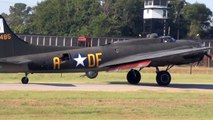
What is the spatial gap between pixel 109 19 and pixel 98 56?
10806 centimetres

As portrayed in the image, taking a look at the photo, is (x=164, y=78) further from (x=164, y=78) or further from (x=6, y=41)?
(x=6, y=41)

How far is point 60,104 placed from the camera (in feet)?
77.7

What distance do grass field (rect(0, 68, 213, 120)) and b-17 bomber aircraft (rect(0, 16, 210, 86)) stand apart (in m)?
4.94

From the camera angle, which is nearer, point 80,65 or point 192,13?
point 80,65

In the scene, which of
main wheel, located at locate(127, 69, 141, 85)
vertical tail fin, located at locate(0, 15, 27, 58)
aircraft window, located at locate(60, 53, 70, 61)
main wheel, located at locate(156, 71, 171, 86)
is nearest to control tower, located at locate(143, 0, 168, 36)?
main wheel, located at locate(127, 69, 141, 85)

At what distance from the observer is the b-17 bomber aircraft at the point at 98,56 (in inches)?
1283

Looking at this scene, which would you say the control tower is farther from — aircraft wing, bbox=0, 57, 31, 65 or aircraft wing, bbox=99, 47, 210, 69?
aircraft wing, bbox=0, 57, 31, 65

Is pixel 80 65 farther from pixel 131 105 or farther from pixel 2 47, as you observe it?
pixel 131 105

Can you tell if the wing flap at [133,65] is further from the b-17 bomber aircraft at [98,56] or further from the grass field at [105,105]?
the grass field at [105,105]

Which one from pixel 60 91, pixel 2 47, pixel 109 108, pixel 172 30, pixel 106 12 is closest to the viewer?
pixel 109 108

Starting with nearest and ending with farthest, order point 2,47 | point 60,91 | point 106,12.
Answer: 1. point 60,91
2. point 2,47
3. point 106,12

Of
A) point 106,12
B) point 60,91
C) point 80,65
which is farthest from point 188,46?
point 106,12

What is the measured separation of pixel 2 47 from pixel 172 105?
1162 cm

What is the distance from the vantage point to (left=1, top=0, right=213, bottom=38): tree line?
14275 centimetres
